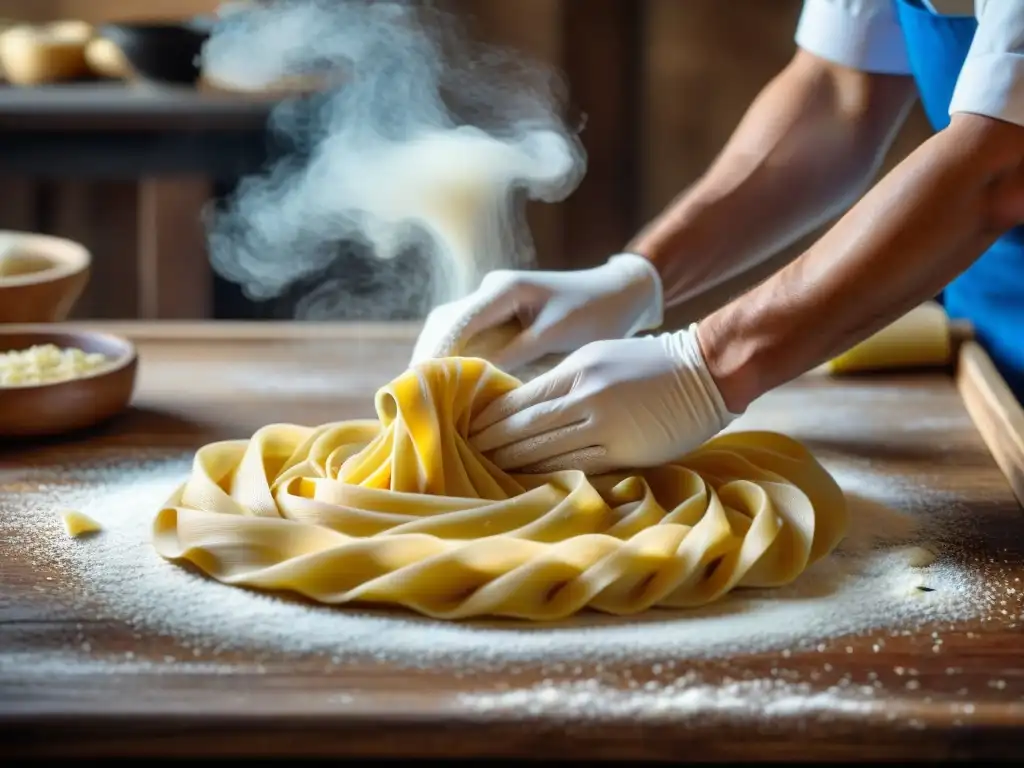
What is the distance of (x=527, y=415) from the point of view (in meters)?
1.52

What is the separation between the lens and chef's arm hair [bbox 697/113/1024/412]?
1.49 m

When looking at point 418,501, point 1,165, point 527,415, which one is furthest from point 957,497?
point 1,165

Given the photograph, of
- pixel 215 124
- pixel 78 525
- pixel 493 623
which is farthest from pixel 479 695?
pixel 215 124

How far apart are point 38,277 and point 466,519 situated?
109 centimetres

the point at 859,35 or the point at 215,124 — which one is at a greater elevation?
the point at 859,35

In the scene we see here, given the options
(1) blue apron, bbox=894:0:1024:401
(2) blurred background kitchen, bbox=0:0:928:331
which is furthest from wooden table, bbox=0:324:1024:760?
(2) blurred background kitchen, bbox=0:0:928:331

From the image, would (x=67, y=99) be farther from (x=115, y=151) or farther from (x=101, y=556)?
(x=101, y=556)

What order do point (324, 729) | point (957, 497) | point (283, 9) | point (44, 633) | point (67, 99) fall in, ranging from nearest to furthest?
point (324, 729)
point (44, 633)
point (957, 497)
point (67, 99)
point (283, 9)

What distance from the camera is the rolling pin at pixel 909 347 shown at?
7.03ft

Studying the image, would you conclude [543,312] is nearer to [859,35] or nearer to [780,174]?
[780,174]

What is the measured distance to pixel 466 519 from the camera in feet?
4.60

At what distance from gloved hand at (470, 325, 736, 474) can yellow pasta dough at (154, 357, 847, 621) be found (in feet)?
0.09

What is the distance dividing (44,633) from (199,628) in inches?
5.9

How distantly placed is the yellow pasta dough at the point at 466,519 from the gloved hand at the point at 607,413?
3 cm
